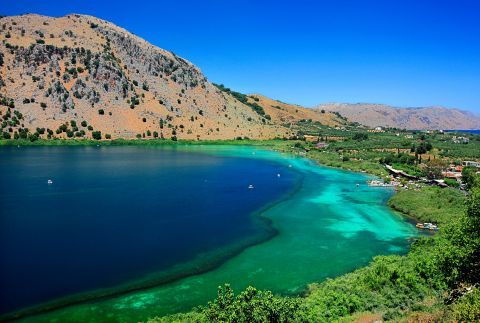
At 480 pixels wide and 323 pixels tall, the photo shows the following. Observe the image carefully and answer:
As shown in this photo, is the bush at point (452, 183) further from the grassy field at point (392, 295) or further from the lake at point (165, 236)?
the grassy field at point (392, 295)

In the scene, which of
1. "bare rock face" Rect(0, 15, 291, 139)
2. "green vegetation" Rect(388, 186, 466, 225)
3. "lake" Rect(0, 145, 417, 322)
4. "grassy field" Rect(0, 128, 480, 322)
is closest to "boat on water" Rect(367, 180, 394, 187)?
"lake" Rect(0, 145, 417, 322)

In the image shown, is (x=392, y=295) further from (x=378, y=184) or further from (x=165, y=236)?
(x=378, y=184)

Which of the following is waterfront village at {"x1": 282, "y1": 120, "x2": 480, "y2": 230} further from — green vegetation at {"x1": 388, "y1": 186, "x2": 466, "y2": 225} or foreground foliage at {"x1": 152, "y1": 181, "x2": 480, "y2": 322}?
foreground foliage at {"x1": 152, "y1": 181, "x2": 480, "y2": 322}

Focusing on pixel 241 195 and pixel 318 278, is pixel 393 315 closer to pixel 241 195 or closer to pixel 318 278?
pixel 318 278

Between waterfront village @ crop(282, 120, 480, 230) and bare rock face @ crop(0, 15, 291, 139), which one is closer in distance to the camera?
waterfront village @ crop(282, 120, 480, 230)

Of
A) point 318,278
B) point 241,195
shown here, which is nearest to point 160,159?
point 241,195

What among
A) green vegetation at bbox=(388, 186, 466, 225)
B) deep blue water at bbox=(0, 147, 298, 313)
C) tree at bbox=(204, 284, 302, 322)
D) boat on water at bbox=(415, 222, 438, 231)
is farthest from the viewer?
green vegetation at bbox=(388, 186, 466, 225)

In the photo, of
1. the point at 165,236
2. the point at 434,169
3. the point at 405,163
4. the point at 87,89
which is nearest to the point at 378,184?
the point at 434,169
